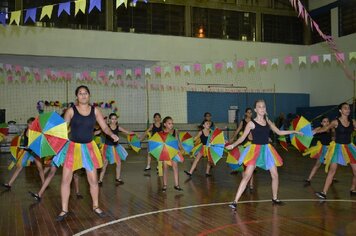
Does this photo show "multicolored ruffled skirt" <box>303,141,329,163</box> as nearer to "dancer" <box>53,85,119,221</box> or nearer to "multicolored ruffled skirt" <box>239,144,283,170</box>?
"multicolored ruffled skirt" <box>239,144,283,170</box>

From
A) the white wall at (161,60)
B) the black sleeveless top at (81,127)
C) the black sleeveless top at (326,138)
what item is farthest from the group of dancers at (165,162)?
the white wall at (161,60)

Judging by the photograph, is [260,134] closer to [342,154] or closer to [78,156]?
[342,154]

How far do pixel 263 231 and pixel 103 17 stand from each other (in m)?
16.3

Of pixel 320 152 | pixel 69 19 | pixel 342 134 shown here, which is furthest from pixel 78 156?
pixel 69 19

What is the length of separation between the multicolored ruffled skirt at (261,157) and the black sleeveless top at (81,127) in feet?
7.94

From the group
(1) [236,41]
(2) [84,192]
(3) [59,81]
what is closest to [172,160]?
(2) [84,192]

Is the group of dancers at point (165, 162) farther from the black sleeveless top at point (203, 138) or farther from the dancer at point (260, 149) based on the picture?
the black sleeveless top at point (203, 138)

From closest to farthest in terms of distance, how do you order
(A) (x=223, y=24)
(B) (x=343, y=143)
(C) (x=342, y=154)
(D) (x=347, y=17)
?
(C) (x=342, y=154), (B) (x=343, y=143), (D) (x=347, y=17), (A) (x=223, y=24)

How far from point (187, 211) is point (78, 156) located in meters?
1.87

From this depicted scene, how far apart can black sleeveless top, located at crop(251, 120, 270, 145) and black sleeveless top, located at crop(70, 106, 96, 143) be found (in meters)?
2.58

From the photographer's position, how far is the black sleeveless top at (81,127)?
5637 mm

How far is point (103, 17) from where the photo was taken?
19.2m

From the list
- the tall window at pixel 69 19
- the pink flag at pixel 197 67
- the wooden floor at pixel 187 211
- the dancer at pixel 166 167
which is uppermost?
the tall window at pixel 69 19

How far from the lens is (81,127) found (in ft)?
18.5
